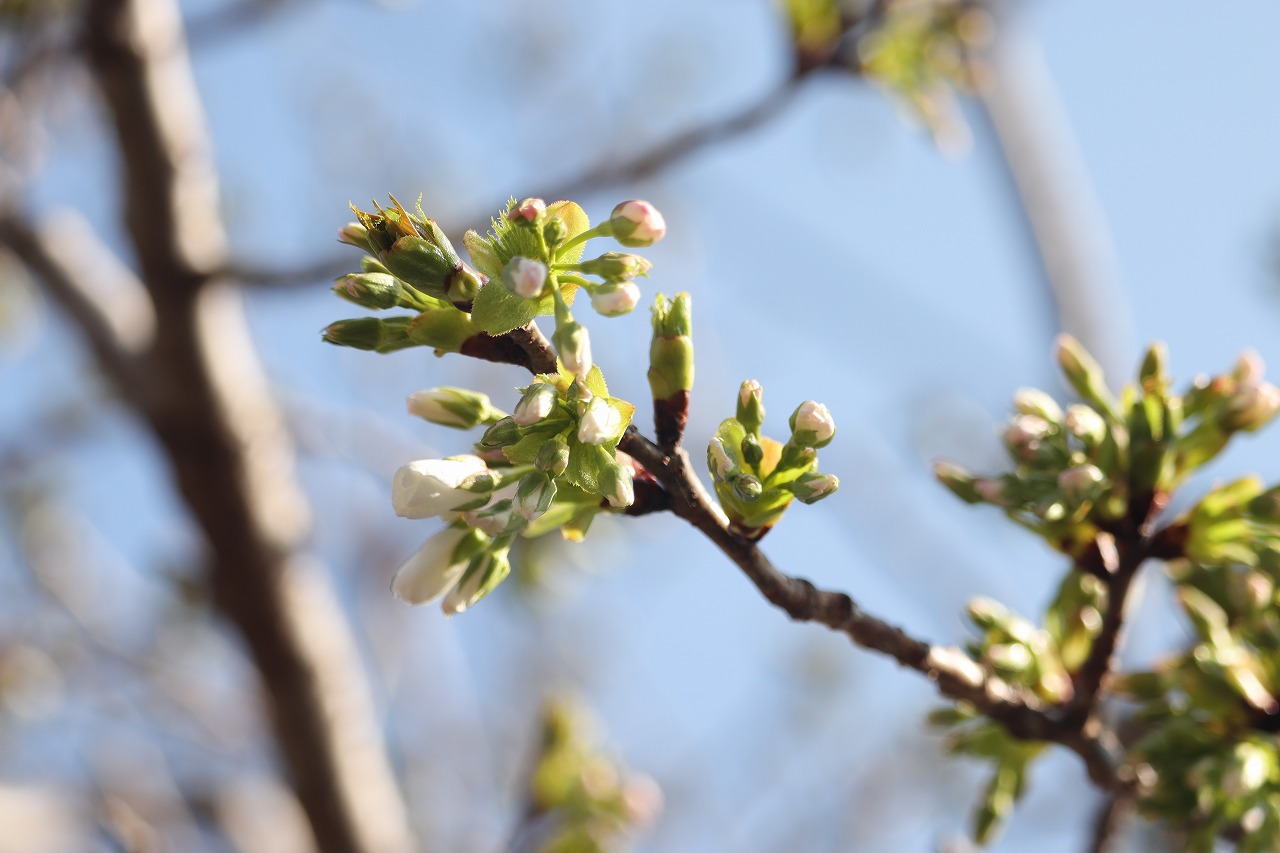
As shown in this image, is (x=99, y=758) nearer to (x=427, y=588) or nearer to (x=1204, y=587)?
(x=427, y=588)

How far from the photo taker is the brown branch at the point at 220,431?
9.69ft

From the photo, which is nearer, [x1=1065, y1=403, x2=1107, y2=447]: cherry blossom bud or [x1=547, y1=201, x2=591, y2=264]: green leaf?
[x1=547, y1=201, x2=591, y2=264]: green leaf

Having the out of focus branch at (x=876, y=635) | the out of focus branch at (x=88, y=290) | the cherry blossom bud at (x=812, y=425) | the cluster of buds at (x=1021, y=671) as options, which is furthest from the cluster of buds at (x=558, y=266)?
the out of focus branch at (x=88, y=290)

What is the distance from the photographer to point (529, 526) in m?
1.10

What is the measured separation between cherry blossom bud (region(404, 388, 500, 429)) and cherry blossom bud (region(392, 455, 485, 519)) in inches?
3.6

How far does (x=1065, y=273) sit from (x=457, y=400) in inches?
139

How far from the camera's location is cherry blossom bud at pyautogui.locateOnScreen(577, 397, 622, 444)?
3.03ft

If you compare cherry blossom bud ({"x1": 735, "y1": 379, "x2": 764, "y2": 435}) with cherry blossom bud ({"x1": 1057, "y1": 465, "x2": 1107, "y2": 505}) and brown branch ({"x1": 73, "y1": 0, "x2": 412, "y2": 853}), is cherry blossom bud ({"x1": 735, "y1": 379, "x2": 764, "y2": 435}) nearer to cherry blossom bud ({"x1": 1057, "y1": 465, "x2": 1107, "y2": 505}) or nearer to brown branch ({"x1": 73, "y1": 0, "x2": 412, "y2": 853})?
cherry blossom bud ({"x1": 1057, "y1": 465, "x2": 1107, "y2": 505})

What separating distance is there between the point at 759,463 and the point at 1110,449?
1.74 ft

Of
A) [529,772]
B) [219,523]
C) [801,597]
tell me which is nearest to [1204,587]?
[801,597]

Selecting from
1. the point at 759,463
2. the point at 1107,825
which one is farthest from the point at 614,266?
the point at 1107,825

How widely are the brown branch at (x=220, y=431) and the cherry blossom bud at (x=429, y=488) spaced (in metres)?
2.15

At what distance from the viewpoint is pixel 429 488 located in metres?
1.02

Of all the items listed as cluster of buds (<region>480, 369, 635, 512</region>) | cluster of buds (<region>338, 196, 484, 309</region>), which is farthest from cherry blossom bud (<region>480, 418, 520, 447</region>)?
cluster of buds (<region>338, 196, 484, 309</region>)
